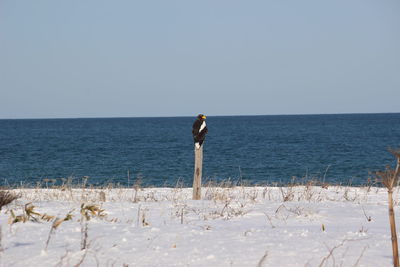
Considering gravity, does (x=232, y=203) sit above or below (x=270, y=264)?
below

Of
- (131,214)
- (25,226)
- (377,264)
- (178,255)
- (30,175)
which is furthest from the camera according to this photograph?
(30,175)

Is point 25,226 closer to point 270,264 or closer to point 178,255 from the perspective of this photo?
point 178,255

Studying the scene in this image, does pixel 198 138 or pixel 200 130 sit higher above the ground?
pixel 200 130

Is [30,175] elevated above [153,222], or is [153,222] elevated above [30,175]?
Answer: [153,222]

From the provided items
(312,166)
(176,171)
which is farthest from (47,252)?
(312,166)

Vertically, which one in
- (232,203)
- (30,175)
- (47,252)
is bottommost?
(30,175)

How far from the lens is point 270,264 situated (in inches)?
125

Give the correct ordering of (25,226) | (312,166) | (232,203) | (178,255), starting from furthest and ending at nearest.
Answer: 1. (312,166)
2. (232,203)
3. (25,226)
4. (178,255)

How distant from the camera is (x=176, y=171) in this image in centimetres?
2964

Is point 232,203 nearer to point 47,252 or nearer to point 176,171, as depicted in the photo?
point 47,252

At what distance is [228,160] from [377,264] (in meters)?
34.5

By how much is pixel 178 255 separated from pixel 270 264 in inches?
28.6

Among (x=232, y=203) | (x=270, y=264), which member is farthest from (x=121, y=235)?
(x=232, y=203)

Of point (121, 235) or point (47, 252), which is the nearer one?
point (47, 252)
